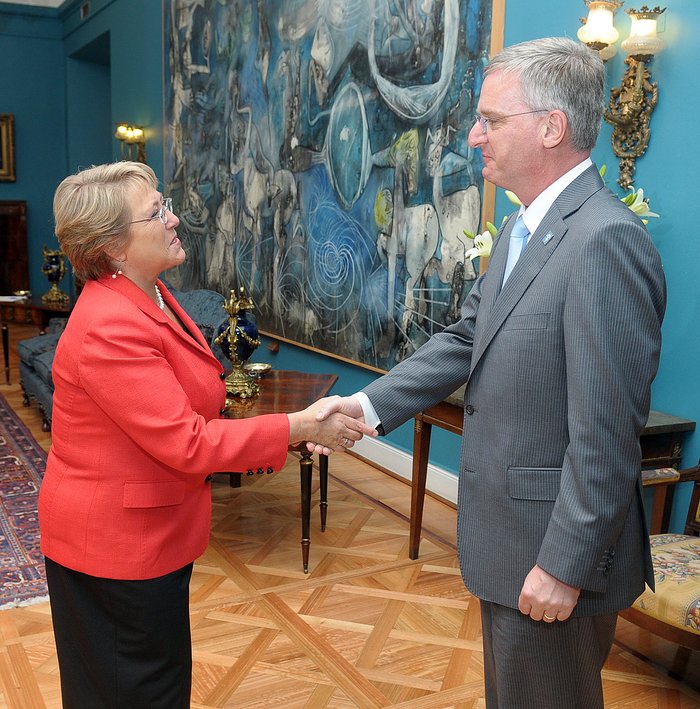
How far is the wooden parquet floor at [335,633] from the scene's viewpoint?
304cm

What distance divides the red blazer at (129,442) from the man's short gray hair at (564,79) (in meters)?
1.01

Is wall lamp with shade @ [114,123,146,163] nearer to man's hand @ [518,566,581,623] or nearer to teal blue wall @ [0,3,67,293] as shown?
teal blue wall @ [0,3,67,293]

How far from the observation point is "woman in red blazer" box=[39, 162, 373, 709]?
1.91 m

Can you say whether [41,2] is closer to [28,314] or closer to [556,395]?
[28,314]

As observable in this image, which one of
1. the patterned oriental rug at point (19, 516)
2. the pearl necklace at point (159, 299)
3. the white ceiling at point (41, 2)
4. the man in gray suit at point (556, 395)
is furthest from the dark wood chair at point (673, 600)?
the white ceiling at point (41, 2)

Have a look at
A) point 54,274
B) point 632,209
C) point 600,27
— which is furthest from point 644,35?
point 54,274

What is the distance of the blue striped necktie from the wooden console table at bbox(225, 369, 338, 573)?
1761mm

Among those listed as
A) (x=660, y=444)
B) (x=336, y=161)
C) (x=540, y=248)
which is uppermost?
(x=336, y=161)

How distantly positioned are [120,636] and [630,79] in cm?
318

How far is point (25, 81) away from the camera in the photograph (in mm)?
13805

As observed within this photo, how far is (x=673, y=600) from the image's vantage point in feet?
9.26

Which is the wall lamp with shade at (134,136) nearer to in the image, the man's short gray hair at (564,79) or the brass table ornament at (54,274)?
the brass table ornament at (54,274)

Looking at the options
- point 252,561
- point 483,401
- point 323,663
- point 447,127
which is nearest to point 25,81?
point 447,127

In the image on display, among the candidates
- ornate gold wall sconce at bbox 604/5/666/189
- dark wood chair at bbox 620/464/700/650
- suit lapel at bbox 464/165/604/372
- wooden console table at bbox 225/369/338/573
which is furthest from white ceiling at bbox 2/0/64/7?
suit lapel at bbox 464/165/604/372
